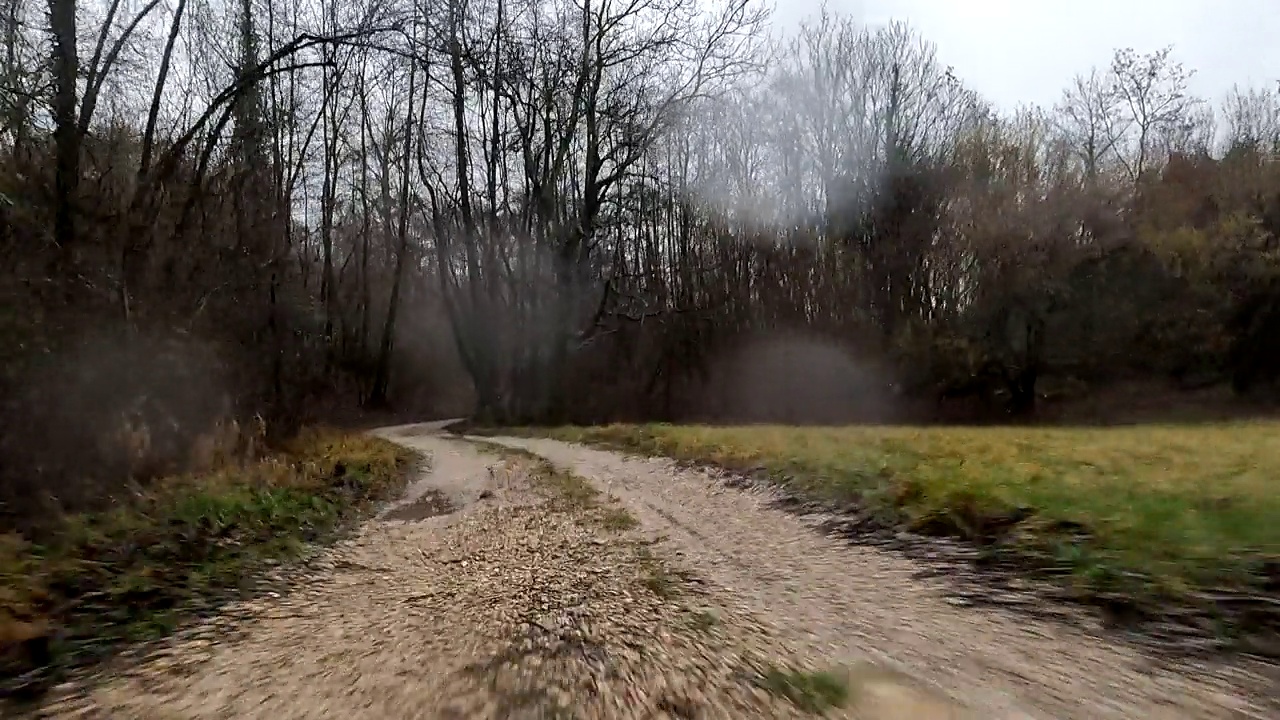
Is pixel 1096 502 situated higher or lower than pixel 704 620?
higher

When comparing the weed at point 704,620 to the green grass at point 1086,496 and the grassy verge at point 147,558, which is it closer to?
the green grass at point 1086,496

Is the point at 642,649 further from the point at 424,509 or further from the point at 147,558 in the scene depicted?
the point at 424,509

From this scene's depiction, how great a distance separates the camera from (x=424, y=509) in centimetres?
1089

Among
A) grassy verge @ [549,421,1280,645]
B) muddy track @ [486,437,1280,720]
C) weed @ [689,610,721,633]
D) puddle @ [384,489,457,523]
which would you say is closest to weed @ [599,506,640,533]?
muddy track @ [486,437,1280,720]

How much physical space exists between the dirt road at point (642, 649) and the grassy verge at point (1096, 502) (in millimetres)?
713

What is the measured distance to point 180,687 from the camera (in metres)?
4.36

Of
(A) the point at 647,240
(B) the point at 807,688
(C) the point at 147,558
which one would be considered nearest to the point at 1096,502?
(B) the point at 807,688

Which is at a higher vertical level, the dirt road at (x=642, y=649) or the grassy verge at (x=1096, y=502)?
the grassy verge at (x=1096, y=502)

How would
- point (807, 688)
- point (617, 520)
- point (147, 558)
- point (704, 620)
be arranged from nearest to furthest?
point (807, 688) → point (704, 620) → point (147, 558) → point (617, 520)

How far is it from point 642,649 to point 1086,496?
4551mm

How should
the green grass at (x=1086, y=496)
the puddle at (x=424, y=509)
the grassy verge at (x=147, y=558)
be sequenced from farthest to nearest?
the puddle at (x=424, y=509) < the green grass at (x=1086, y=496) < the grassy verge at (x=147, y=558)

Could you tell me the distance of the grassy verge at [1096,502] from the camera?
16.0ft

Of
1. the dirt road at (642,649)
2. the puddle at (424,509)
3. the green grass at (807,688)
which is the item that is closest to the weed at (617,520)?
the dirt road at (642,649)

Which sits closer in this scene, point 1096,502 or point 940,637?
point 940,637
